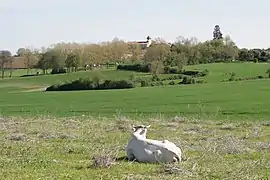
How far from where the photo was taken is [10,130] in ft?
67.5

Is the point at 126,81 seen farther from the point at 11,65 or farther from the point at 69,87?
the point at 11,65

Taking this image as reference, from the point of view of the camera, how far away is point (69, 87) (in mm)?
87000

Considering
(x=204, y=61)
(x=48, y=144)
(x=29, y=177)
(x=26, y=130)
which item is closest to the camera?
(x=29, y=177)

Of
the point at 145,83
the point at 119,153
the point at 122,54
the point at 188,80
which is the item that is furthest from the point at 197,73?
the point at 119,153

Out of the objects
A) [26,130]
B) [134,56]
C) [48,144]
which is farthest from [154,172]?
[134,56]

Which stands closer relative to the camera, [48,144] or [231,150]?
[231,150]

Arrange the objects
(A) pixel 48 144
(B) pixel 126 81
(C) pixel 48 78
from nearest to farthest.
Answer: (A) pixel 48 144
(B) pixel 126 81
(C) pixel 48 78

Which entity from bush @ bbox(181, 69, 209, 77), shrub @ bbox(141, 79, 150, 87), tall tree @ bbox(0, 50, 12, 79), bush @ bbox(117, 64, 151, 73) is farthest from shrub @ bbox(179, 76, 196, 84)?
tall tree @ bbox(0, 50, 12, 79)

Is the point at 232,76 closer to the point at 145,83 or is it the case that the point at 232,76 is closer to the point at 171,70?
the point at 171,70

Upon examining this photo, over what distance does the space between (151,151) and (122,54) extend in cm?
12670

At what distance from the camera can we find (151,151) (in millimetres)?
11914

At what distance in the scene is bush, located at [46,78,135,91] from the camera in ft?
276

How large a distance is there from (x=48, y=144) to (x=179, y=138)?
4540 mm

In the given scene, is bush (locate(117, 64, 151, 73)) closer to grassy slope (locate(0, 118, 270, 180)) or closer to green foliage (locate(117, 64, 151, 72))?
green foliage (locate(117, 64, 151, 72))
